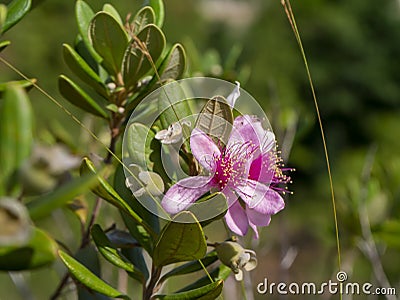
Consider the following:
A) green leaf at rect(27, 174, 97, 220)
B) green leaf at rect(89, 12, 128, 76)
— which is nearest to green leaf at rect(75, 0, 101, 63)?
green leaf at rect(89, 12, 128, 76)

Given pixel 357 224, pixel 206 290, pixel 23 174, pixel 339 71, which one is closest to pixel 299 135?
pixel 357 224

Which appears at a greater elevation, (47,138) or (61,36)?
(47,138)

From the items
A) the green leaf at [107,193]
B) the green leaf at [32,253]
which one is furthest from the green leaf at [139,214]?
the green leaf at [32,253]

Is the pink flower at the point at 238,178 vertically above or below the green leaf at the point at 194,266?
above

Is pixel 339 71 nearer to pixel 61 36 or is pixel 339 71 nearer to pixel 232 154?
pixel 61 36

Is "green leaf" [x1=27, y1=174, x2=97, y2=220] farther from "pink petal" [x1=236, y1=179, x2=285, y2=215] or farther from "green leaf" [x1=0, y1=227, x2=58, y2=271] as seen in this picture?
"pink petal" [x1=236, y1=179, x2=285, y2=215]

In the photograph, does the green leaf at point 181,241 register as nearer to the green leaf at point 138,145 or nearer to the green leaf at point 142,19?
the green leaf at point 138,145
